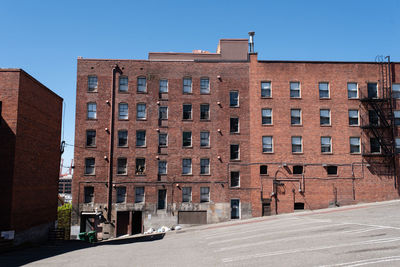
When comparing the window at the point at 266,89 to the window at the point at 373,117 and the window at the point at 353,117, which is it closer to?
the window at the point at 353,117

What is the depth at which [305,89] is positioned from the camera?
39.6 m

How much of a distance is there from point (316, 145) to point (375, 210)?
937 centimetres

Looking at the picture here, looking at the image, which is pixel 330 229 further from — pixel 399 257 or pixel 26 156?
pixel 26 156

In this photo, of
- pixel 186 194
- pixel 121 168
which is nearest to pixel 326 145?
pixel 186 194

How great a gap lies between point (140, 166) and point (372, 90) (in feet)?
87.8

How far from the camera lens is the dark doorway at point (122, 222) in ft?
126

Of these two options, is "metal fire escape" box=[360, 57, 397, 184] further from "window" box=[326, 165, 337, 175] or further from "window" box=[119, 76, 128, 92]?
"window" box=[119, 76, 128, 92]

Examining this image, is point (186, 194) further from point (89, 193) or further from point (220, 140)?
point (89, 193)

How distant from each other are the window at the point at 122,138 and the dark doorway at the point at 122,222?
7.37 metres

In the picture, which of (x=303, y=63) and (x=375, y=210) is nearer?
(x=375, y=210)

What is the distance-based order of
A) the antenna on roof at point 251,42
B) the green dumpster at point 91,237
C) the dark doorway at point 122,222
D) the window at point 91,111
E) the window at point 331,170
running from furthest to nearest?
the antenna on roof at point 251,42, the window at point 91,111, the window at point 331,170, the dark doorway at point 122,222, the green dumpster at point 91,237

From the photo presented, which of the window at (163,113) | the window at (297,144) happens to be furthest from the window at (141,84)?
the window at (297,144)

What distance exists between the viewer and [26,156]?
26.0m

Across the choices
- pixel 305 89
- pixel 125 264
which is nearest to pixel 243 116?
pixel 305 89
